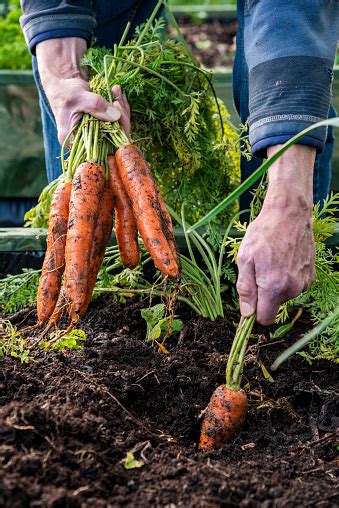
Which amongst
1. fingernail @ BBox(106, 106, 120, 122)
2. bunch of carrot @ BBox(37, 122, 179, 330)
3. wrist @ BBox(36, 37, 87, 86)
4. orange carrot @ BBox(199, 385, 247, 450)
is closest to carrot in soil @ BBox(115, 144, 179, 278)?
bunch of carrot @ BBox(37, 122, 179, 330)

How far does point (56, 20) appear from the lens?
8.78 ft

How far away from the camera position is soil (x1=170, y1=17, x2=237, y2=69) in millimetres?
5827

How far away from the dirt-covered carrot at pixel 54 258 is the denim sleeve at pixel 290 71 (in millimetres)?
624

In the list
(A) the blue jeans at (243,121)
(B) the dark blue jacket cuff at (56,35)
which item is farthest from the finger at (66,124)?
(A) the blue jeans at (243,121)

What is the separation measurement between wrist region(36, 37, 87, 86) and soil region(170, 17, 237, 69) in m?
3.01

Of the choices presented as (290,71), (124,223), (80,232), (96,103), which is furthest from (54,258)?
(290,71)

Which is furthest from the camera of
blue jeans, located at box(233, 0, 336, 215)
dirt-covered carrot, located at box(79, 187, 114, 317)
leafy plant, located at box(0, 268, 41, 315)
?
blue jeans, located at box(233, 0, 336, 215)

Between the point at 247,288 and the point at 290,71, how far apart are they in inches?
23.9

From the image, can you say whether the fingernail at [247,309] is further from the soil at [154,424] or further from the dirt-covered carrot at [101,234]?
the dirt-covered carrot at [101,234]

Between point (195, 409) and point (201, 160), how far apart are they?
1103mm

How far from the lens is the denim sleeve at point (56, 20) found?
2682 mm

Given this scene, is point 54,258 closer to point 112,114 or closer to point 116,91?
point 112,114

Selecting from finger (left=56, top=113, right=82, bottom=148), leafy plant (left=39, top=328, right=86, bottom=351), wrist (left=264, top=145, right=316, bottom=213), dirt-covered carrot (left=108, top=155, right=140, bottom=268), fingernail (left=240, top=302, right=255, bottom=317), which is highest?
finger (left=56, top=113, right=82, bottom=148)

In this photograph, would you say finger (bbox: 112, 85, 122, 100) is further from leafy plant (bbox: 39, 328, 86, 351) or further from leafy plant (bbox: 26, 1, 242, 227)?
leafy plant (bbox: 39, 328, 86, 351)
